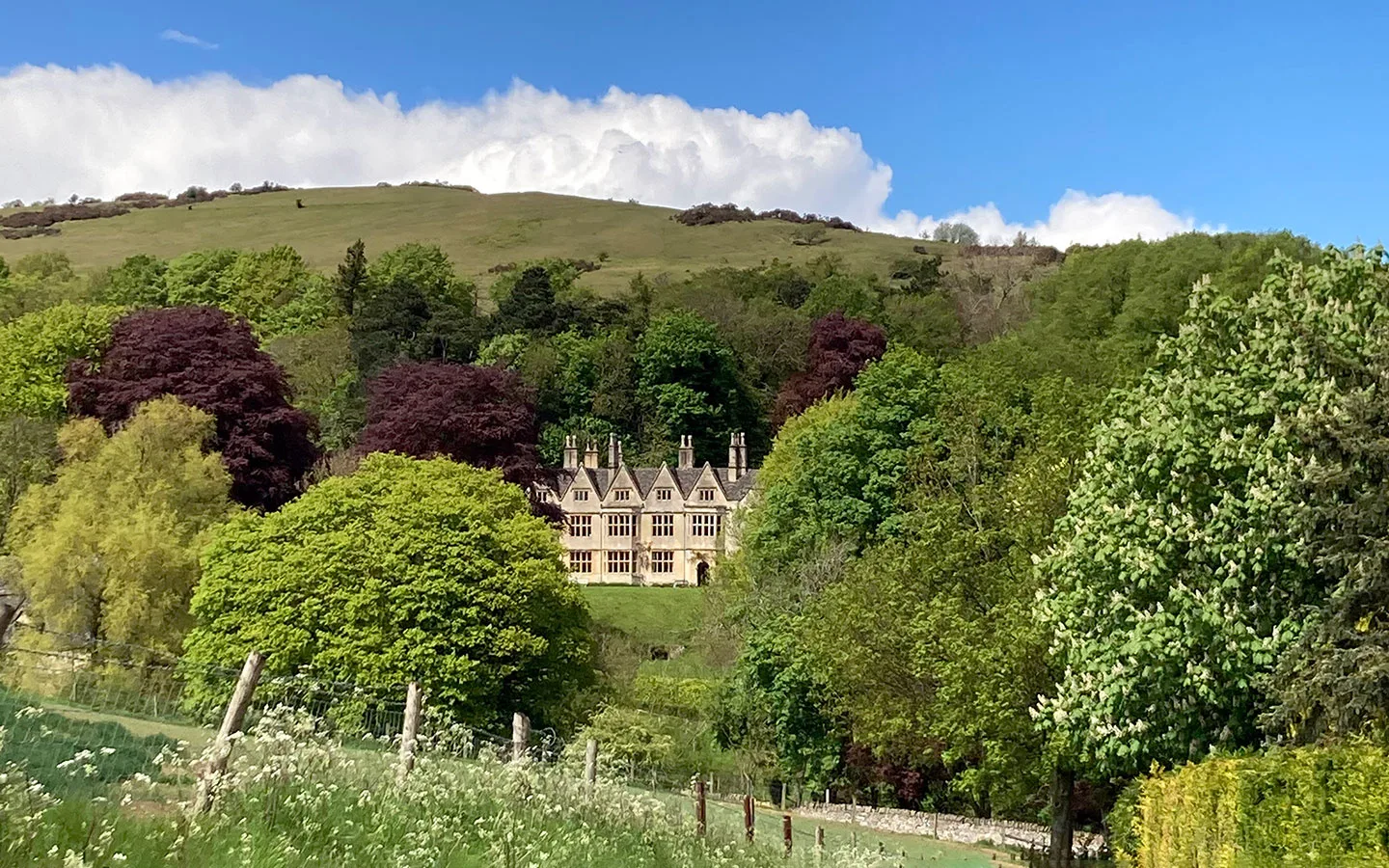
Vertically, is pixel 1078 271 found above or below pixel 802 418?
above

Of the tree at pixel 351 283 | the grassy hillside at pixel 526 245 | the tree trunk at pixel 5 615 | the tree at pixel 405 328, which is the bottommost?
the tree trunk at pixel 5 615

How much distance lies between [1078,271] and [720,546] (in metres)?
32.4

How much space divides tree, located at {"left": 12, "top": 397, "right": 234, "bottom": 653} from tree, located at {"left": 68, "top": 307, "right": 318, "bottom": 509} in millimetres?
6495

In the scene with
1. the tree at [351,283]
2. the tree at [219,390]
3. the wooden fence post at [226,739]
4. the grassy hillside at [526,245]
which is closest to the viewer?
the wooden fence post at [226,739]

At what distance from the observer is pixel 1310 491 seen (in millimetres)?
20797

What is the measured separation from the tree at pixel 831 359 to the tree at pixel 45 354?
45.6 m

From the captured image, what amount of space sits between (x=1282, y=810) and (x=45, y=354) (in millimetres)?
65613

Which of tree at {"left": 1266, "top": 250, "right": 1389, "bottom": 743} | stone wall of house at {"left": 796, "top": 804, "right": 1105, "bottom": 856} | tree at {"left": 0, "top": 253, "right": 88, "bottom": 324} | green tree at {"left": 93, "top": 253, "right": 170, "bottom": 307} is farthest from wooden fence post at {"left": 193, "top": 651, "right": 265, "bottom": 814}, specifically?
green tree at {"left": 93, "top": 253, "right": 170, "bottom": 307}

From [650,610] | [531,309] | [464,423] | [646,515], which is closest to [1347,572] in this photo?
[464,423]

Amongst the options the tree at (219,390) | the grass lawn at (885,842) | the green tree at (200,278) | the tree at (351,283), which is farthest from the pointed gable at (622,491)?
the grass lawn at (885,842)

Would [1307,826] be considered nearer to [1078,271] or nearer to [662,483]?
[1078,271]

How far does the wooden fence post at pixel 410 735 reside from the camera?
12683 millimetres

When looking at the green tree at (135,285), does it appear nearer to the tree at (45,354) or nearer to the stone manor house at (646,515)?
the stone manor house at (646,515)

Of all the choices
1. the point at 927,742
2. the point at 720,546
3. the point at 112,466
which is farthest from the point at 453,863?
the point at 720,546
